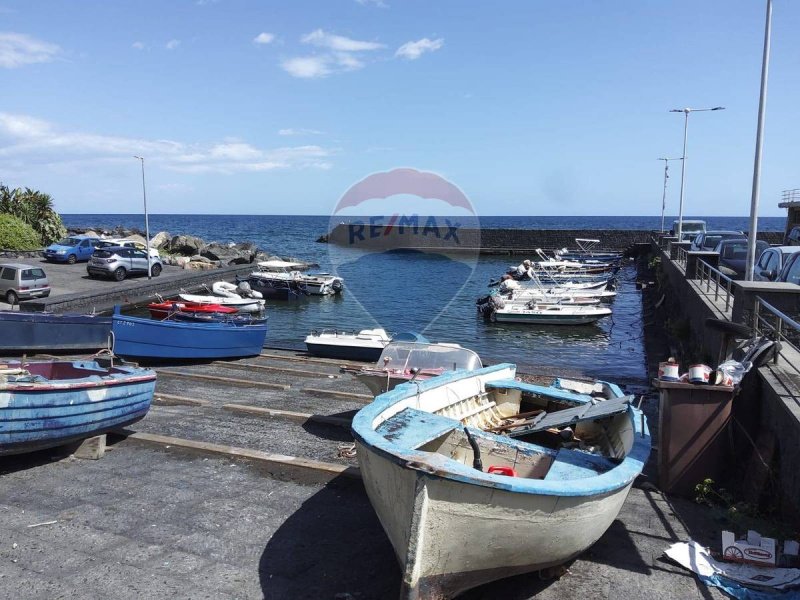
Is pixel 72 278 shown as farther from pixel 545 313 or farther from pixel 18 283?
pixel 545 313

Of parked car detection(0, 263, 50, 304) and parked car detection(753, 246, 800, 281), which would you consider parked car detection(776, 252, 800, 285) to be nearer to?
parked car detection(753, 246, 800, 281)

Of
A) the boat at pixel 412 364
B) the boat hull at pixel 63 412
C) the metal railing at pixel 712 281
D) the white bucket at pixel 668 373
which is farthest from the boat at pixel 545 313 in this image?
the boat hull at pixel 63 412

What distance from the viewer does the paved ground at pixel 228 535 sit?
18.5 ft

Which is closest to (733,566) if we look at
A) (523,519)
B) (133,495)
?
(523,519)

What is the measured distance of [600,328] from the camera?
30203 mm

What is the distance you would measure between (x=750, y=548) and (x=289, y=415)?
7.47 metres

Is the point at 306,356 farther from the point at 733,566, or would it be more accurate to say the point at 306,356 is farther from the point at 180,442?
the point at 733,566

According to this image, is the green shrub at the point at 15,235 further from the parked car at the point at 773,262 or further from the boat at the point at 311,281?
the parked car at the point at 773,262

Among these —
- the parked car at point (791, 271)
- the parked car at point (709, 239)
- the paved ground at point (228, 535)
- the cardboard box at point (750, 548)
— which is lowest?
the paved ground at point (228, 535)

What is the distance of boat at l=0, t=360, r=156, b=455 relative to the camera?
733 cm

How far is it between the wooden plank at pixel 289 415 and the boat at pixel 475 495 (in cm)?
380

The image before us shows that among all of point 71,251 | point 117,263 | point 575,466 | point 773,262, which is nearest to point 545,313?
point 773,262

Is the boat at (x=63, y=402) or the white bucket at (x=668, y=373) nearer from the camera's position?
the boat at (x=63, y=402)

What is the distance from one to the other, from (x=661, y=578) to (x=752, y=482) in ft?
7.99
